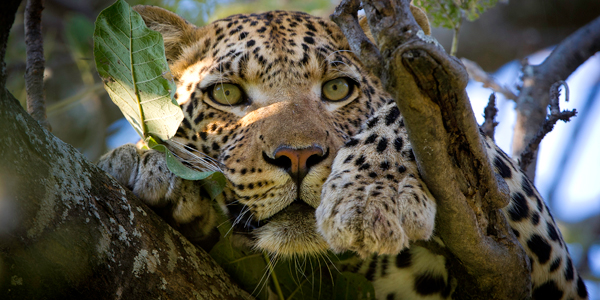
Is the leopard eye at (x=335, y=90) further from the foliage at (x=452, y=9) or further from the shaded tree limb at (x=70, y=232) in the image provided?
the shaded tree limb at (x=70, y=232)

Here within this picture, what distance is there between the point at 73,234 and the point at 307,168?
1.10 meters

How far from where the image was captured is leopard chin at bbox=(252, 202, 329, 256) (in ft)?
8.55

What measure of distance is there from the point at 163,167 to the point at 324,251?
918 mm

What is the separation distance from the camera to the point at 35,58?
3.02 meters

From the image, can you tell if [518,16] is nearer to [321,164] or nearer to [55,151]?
[321,164]

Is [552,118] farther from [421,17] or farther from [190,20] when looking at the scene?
[190,20]

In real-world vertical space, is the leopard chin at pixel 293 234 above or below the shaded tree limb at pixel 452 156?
below

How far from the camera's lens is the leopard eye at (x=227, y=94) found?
11.1ft

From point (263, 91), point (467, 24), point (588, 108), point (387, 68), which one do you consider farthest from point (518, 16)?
point (387, 68)

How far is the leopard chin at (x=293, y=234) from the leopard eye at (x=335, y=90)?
1.01 metres

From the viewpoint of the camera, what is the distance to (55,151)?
200 cm

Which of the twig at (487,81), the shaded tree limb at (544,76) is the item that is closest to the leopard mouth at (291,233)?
the shaded tree limb at (544,76)

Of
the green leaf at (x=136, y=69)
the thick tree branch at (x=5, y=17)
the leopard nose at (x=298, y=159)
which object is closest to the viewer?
the thick tree branch at (x=5, y=17)

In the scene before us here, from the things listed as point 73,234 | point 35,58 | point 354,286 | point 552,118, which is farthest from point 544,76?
point 73,234
